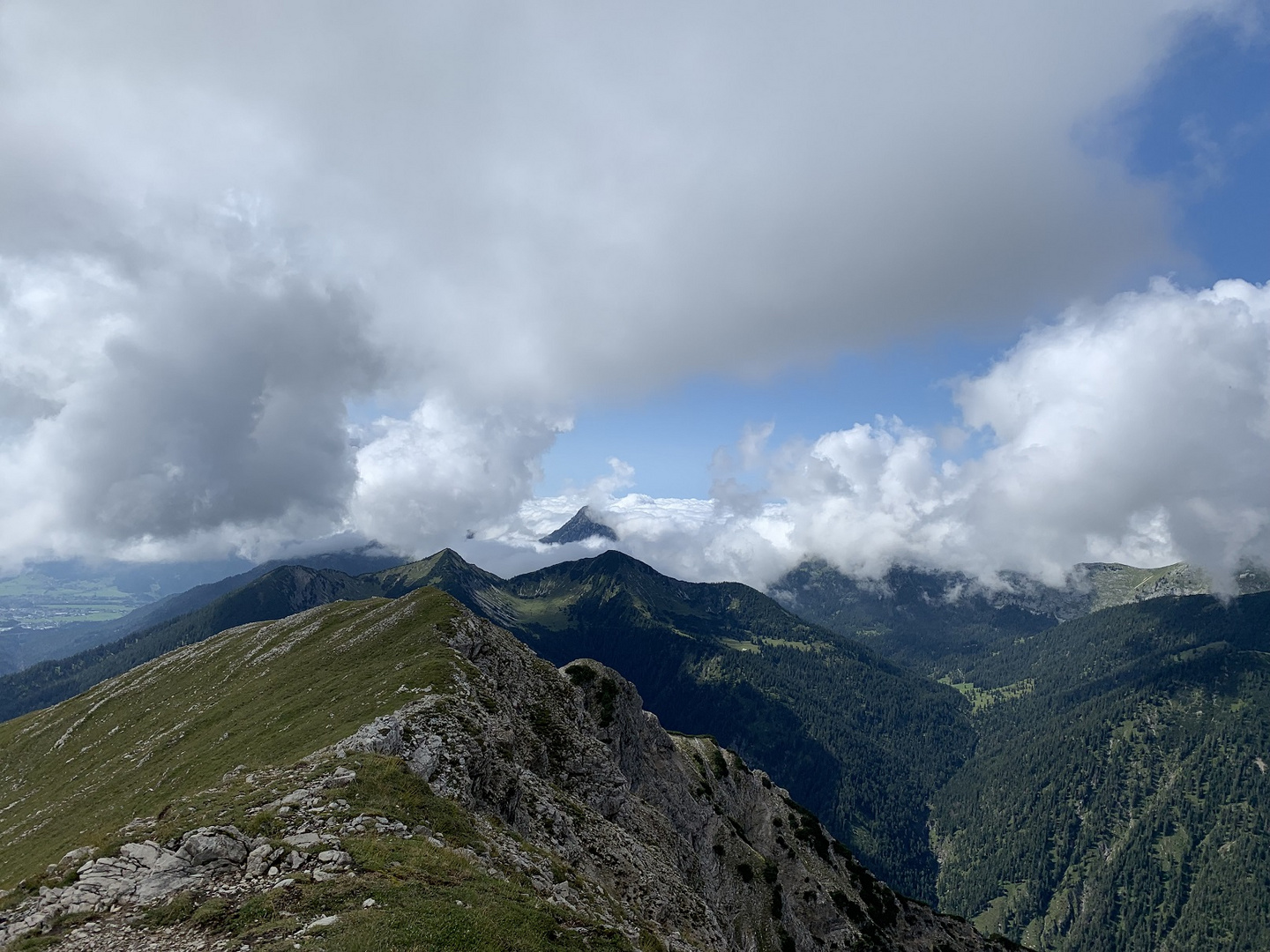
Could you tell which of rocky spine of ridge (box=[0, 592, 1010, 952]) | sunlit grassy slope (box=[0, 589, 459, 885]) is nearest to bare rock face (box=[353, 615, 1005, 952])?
rocky spine of ridge (box=[0, 592, 1010, 952])

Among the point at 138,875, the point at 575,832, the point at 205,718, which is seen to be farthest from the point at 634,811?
the point at 205,718

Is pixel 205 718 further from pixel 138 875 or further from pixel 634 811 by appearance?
pixel 138 875

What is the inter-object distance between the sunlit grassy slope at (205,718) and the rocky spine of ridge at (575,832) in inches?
197

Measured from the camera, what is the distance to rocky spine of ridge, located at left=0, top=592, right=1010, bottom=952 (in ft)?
84.2

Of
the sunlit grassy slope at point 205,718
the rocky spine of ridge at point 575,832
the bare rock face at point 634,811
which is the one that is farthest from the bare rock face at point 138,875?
the bare rock face at point 634,811

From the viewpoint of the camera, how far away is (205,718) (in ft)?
254

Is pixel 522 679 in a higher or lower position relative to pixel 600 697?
higher

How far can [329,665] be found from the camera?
76.9 m

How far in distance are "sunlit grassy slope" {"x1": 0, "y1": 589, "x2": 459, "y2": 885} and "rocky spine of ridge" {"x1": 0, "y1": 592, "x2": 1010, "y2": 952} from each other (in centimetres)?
501

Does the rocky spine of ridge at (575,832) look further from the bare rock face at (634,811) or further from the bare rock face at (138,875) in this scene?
the bare rock face at (634,811)

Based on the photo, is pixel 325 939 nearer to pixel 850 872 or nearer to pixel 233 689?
pixel 233 689

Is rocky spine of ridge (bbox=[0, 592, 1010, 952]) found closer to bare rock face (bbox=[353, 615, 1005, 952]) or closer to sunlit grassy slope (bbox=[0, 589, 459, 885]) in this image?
bare rock face (bbox=[353, 615, 1005, 952])

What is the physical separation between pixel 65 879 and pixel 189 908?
647 centimetres

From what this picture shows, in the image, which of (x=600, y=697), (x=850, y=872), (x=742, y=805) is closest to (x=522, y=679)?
(x=600, y=697)
